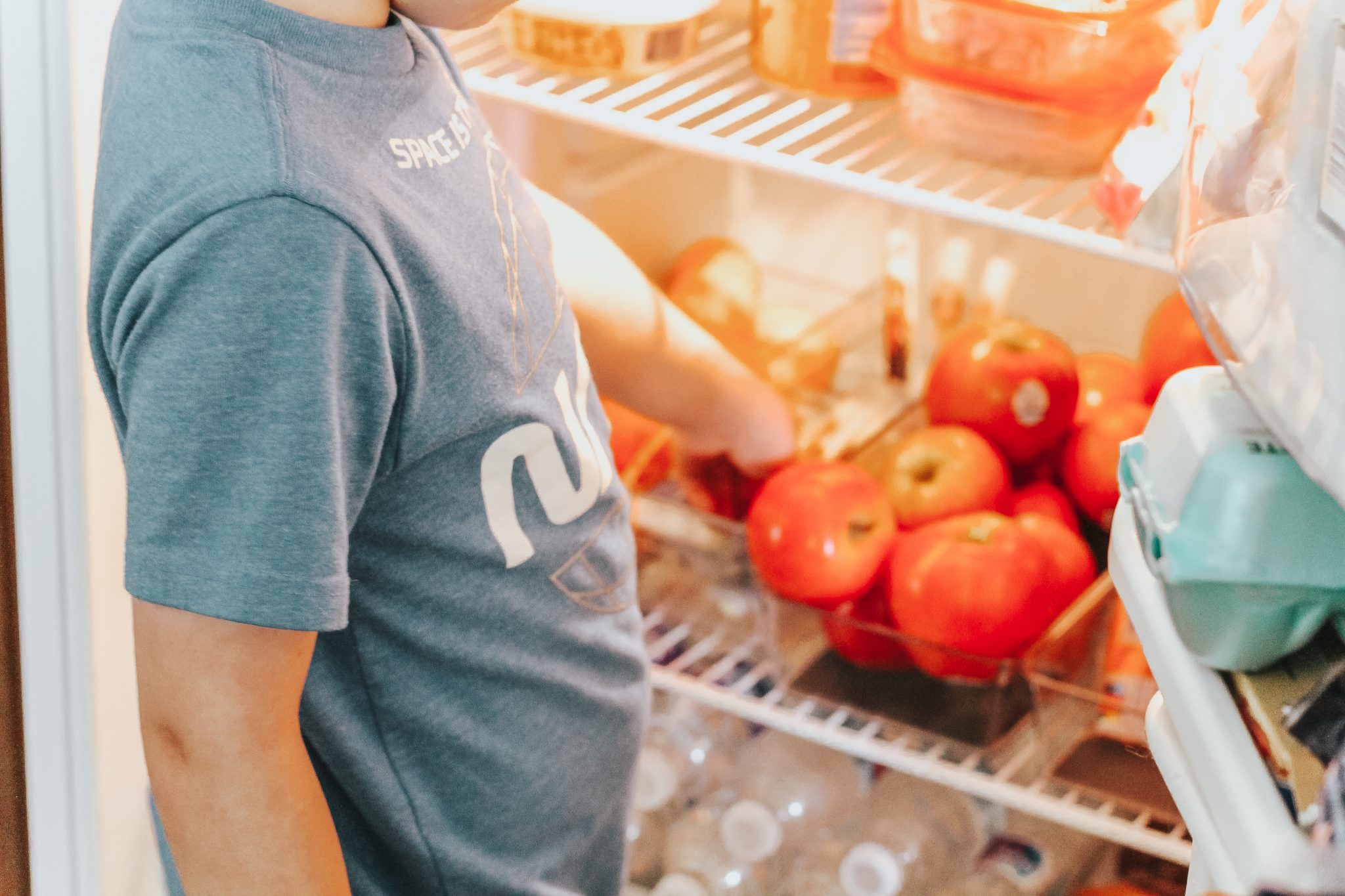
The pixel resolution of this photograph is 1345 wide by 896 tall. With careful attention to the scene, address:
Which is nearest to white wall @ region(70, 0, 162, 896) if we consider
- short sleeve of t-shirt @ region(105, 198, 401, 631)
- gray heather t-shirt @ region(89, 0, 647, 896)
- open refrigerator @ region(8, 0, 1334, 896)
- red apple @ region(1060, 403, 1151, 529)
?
open refrigerator @ region(8, 0, 1334, 896)

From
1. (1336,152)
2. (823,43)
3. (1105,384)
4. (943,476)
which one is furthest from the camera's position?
(1105,384)

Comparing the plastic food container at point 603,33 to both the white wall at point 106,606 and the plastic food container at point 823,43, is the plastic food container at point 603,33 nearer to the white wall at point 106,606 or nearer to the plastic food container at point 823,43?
the plastic food container at point 823,43

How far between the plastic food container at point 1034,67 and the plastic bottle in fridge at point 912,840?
71cm

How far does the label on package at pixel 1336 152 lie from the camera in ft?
1.33

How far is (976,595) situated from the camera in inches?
39.9

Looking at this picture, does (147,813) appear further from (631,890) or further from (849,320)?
(849,320)

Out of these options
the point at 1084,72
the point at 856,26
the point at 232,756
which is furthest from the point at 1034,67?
the point at 232,756

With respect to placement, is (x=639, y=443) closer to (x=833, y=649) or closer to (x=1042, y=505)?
(x=833, y=649)

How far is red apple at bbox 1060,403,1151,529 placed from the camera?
112 cm

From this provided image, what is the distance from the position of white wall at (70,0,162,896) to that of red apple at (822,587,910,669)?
21.9 inches

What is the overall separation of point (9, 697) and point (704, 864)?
2.28 ft

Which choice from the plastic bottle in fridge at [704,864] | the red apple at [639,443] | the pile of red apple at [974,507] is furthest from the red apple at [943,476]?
the plastic bottle in fridge at [704,864]

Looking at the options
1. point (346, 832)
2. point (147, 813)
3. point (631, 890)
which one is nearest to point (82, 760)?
point (147, 813)

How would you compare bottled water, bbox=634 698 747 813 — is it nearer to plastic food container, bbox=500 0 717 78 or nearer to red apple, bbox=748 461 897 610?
red apple, bbox=748 461 897 610
